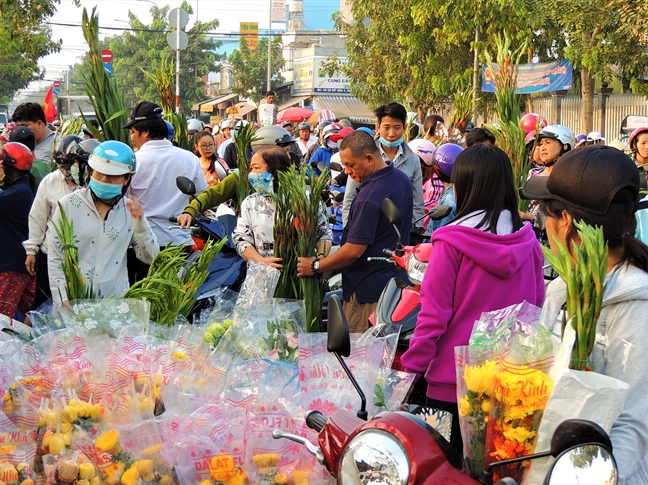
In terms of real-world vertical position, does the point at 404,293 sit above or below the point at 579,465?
below

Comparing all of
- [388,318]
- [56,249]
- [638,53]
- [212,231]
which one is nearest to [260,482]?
[388,318]

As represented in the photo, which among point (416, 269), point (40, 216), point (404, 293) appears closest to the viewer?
point (416, 269)

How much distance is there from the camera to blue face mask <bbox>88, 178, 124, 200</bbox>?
481 cm

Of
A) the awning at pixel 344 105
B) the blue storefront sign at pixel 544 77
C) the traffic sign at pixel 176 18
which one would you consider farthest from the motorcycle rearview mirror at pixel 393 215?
the awning at pixel 344 105

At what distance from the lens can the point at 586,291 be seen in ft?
6.12

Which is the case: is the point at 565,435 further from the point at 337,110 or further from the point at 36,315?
the point at 337,110

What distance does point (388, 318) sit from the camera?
443 cm

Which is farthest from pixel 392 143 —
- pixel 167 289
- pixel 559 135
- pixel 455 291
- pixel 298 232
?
pixel 455 291

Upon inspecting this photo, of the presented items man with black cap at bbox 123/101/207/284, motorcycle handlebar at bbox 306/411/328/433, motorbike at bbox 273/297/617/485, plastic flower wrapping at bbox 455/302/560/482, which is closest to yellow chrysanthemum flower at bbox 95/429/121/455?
motorcycle handlebar at bbox 306/411/328/433

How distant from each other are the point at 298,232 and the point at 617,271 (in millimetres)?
3133

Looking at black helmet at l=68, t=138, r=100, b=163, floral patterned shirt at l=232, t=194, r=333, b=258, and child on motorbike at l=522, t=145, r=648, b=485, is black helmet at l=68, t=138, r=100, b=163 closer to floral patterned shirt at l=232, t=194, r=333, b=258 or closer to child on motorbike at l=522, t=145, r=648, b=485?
floral patterned shirt at l=232, t=194, r=333, b=258

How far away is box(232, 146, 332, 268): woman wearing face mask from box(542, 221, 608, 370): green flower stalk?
3.49 meters

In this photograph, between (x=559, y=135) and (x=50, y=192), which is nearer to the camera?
(x=50, y=192)

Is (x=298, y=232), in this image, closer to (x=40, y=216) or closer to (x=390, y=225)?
(x=390, y=225)
